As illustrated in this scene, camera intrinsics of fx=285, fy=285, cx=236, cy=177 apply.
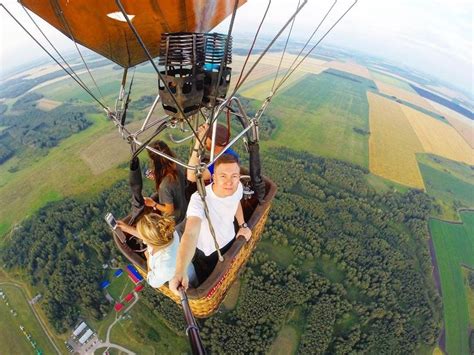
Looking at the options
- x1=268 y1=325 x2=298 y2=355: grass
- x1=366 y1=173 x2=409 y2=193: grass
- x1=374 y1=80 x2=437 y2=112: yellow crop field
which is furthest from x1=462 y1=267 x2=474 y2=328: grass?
x1=374 y1=80 x2=437 y2=112: yellow crop field

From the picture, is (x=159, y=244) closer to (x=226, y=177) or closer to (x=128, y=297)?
(x=226, y=177)

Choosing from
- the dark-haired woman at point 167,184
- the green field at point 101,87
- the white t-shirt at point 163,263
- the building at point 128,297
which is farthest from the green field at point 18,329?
the green field at point 101,87

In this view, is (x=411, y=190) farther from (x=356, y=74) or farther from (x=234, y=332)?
(x=356, y=74)

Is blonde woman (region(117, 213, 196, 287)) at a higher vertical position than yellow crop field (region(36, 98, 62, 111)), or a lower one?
higher

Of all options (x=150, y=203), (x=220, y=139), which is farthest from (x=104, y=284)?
(x=220, y=139)

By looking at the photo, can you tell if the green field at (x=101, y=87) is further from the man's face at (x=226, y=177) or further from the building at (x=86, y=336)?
the man's face at (x=226, y=177)

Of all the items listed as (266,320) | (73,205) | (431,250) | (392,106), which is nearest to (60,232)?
(73,205)

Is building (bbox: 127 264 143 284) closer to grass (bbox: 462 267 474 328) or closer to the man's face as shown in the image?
the man's face
